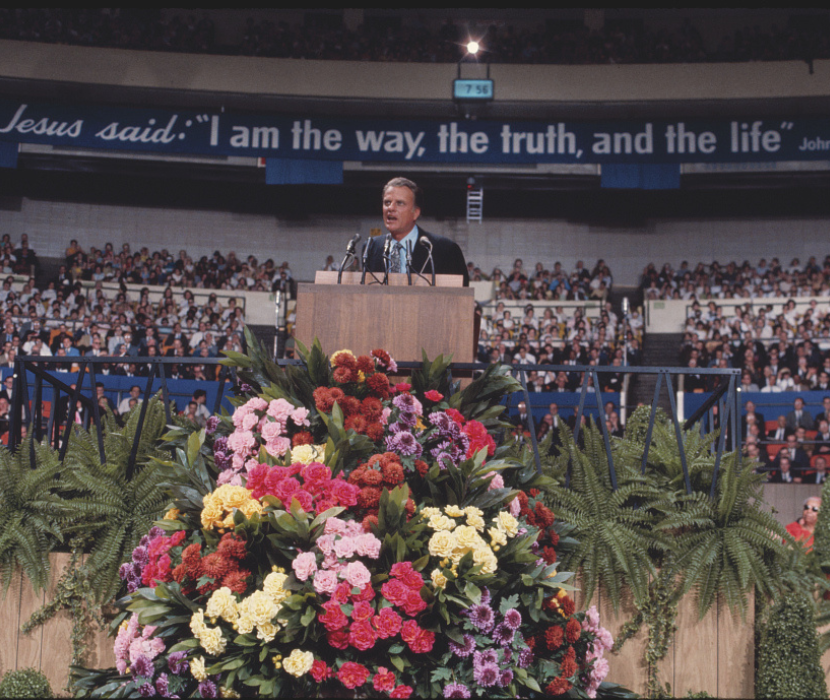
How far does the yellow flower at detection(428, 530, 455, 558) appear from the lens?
9.21 feet

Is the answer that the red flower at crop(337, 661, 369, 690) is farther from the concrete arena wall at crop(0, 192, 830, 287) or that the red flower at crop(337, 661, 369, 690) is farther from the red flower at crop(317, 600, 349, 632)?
the concrete arena wall at crop(0, 192, 830, 287)

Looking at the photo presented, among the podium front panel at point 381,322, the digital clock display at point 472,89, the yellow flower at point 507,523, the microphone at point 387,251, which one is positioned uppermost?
the digital clock display at point 472,89

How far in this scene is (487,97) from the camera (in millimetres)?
16188

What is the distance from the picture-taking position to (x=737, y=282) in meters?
16.2

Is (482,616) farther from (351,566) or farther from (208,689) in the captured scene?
(208,689)

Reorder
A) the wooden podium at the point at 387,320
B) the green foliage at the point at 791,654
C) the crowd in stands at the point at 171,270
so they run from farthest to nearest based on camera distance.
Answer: the crowd in stands at the point at 171,270 < the green foliage at the point at 791,654 < the wooden podium at the point at 387,320

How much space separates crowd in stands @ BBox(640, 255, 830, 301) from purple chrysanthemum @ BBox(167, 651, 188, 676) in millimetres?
14422

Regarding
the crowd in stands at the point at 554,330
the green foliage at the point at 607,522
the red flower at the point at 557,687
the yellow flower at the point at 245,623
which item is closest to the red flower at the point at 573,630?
the red flower at the point at 557,687

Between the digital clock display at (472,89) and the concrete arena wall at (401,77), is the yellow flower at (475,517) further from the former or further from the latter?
the concrete arena wall at (401,77)

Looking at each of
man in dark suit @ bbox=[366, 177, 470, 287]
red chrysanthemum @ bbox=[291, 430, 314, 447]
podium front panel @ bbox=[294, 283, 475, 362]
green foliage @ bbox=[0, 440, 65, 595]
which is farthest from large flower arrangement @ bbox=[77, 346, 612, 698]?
man in dark suit @ bbox=[366, 177, 470, 287]

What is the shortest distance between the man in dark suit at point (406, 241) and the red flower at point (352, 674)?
6.72 feet

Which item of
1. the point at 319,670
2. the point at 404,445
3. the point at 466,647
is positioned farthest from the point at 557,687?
the point at 404,445

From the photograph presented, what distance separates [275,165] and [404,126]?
2791mm

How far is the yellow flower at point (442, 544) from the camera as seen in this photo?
2.81m
